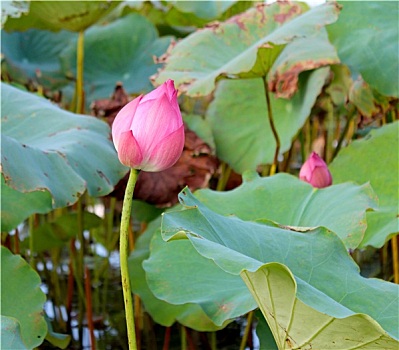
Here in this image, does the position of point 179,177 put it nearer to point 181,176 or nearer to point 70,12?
point 181,176

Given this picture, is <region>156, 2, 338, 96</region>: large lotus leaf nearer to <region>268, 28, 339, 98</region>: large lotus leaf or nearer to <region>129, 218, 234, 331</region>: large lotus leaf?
<region>268, 28, 339, 98</region>: large lotus leaf

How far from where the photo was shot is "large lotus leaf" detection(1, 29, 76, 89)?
A: 81.4 inches

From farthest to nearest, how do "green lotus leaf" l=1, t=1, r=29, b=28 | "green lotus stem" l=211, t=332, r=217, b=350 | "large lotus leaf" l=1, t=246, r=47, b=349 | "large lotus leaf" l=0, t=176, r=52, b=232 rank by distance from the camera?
1. "green lotus leaf" l=1, t=1, r=29, b=28
2. "green lotus stem" l=211, t=332, r=217, b=350
3. "large lotus leaf" l=0, t=176, r=52, b=232
4. "large lotus leaf" l=1, t=246, r=47, b=349

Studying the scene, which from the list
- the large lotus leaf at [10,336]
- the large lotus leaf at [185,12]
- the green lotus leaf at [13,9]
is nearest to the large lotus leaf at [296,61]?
the large lotus leaf at [185,12]

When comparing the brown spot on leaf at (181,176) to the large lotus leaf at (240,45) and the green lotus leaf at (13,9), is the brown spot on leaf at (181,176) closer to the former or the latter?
the large lotus leaf at (240,45)

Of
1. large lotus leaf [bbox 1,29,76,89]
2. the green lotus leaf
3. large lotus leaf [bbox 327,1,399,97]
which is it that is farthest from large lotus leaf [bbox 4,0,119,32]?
large lotus leaf [bbox 327,1,399,97]

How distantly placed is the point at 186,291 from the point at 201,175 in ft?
1.93

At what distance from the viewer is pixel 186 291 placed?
953 millimetres

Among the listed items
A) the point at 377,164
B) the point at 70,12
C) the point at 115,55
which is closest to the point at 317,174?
the point at 377,164

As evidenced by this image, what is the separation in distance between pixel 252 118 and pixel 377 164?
398 mm

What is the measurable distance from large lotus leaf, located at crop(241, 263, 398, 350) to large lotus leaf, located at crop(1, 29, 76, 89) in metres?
1.53

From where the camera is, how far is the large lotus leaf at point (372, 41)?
1299 millimetres

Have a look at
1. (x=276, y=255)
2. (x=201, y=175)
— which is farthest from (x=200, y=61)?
(x=276, y=255)

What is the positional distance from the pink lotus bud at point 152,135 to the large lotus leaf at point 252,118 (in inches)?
31.0
